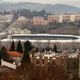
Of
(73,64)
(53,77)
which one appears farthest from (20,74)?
(73,64)

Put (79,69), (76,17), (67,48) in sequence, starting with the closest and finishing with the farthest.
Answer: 1. (79,69)
2. (67,48)
3. (76,17)

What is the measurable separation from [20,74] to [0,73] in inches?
63.6

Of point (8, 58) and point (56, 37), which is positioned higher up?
point (8, 58)

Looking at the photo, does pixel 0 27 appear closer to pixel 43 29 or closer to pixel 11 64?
pixel 43 29

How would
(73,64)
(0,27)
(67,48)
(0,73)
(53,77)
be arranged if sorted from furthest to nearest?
(0,27)
(67,48)
(73,64)
(0,73)
(53,77)

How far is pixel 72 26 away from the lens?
71188mm

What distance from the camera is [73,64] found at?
20484 mm

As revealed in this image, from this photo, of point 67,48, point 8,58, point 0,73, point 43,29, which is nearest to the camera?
point 0,73

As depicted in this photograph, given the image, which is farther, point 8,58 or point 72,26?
point 72,26

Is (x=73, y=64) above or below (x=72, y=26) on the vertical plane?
above

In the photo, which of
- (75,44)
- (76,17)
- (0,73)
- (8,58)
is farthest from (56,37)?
(0,73)

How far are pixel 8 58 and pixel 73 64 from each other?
156 inches

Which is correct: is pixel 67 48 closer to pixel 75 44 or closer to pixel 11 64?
pixel 75 44

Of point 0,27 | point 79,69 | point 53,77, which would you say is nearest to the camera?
point 53,77
